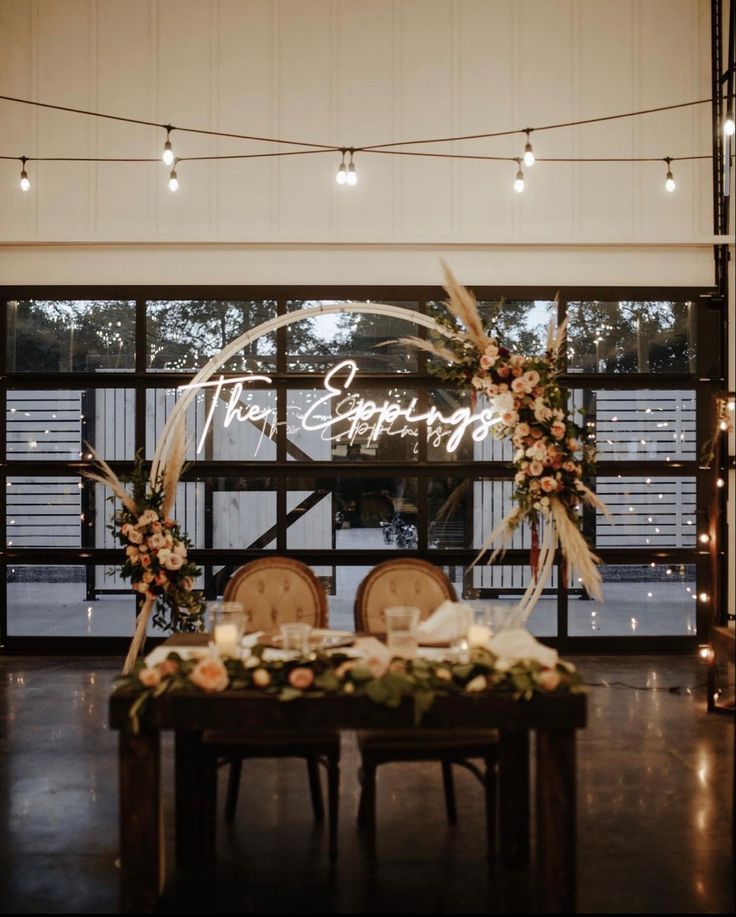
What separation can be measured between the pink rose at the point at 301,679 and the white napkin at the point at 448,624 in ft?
2.23

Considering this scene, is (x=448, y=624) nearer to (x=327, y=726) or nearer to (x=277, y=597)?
(x=327, y=726)

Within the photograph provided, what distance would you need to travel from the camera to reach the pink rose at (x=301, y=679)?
272 cm

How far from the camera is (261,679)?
276 cm

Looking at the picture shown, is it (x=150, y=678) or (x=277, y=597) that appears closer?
(x=150, y=678)

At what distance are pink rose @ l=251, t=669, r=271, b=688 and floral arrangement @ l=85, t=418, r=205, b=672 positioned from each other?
2.85 metres

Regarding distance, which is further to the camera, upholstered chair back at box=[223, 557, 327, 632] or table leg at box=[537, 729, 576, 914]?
upholstered chair back at box=[223, 557, 327, 632]

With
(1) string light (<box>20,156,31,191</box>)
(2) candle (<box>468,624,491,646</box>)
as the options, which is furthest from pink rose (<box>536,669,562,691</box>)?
(1) string light (<box>20,156,31,191</box>)

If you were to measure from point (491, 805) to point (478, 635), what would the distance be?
2.42 feet

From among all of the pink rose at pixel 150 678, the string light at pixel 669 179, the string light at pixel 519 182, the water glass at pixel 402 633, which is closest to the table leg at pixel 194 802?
the pink rose at pixel 150 678

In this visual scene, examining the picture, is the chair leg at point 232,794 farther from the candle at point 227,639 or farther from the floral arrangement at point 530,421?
the floral arrangement at point 530,421

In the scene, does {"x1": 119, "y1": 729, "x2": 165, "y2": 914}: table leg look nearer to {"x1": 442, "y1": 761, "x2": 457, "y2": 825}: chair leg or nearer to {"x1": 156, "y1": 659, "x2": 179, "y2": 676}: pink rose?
{"x1": 156, "y1": 659, "x2": 179, "y2": 676}: pink rose

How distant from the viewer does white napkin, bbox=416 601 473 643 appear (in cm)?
318

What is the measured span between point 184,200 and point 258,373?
140 centimetres

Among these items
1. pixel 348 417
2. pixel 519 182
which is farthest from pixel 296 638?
pixel 519 182
